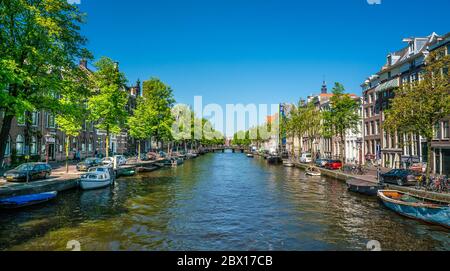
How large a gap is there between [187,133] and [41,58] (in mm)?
87861

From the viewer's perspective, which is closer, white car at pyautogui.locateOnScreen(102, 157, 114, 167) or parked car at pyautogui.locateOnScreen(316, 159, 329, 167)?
white car at pyautogui.locateOnScreen(102, 157, 114, 167)

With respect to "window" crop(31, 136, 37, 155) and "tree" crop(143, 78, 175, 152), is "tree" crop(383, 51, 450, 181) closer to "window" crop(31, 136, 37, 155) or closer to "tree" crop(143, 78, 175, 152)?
"window" crop(31, 136, 37, 155)

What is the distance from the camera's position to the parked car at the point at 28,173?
2962 cm

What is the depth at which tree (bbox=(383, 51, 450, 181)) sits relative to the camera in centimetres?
2805

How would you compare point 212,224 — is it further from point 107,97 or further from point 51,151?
point 51,151

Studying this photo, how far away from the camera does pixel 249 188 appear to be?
125 feet

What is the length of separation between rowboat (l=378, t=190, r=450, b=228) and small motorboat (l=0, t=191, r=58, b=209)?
2735cm

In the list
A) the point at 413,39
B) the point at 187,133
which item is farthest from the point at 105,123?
the point at 187,133

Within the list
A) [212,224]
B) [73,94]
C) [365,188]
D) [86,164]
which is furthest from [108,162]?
[365,188]

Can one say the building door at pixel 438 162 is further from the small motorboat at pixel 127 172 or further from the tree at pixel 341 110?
the small motorboat at pixel 127 172

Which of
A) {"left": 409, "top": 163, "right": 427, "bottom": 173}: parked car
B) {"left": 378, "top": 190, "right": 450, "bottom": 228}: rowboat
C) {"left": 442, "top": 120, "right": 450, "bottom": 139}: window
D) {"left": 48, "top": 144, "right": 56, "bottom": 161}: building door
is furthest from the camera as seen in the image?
{"left": 48, "top": 144, "right": 56, "bottom": 161}: building door

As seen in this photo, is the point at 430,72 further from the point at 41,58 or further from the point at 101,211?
the point at 41,58

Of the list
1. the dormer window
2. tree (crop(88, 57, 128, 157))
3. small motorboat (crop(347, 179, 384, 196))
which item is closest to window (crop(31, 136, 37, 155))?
tree (crop(88, 57, 128, 157))

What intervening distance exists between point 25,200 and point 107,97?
88.4ft
